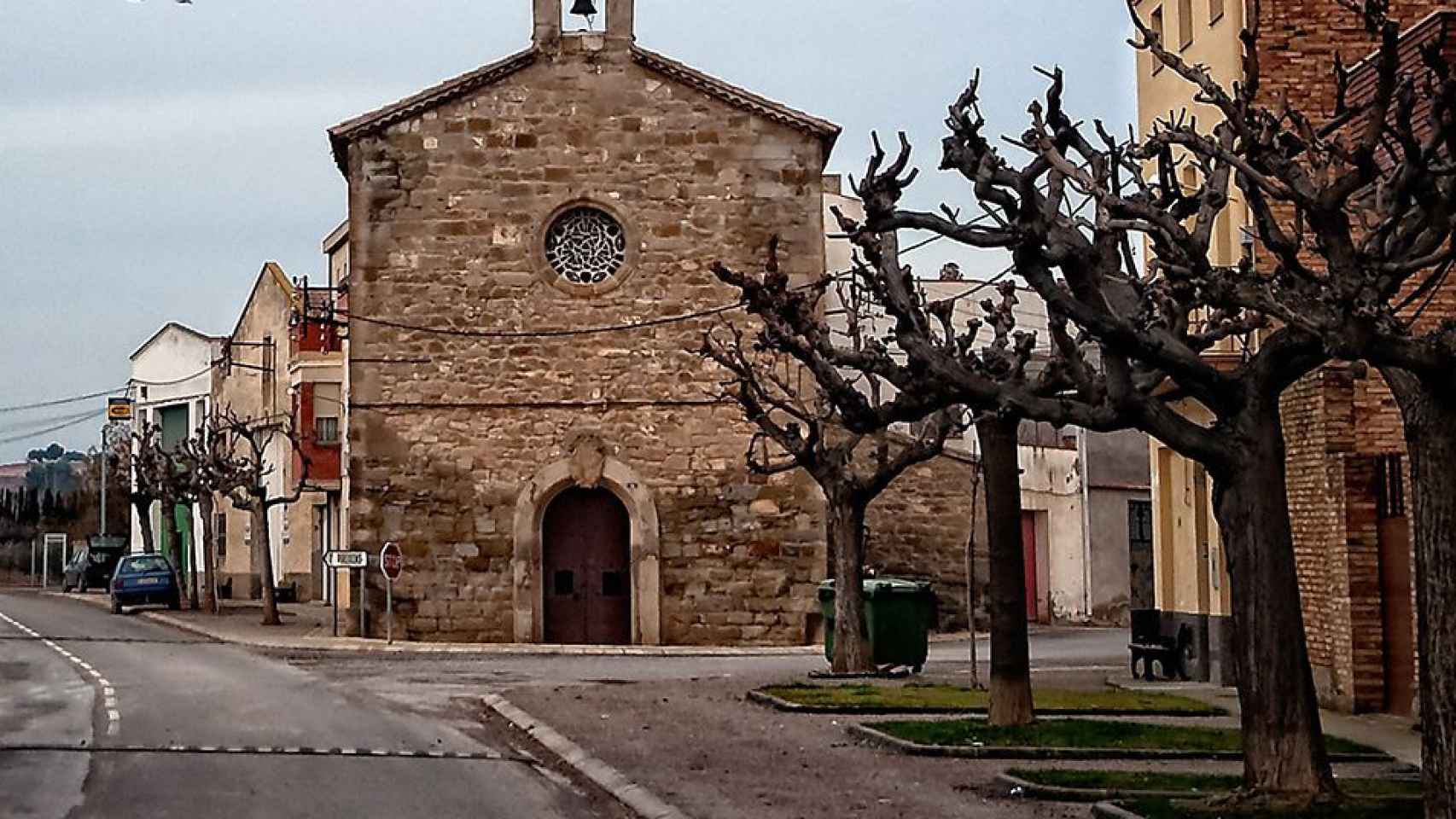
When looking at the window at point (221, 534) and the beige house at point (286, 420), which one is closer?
the beige house at point (286, 420)

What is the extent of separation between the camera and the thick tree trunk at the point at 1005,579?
18.0 meters

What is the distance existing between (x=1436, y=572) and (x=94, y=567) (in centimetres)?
6045

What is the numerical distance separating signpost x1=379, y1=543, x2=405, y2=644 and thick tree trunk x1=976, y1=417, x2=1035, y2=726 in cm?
1702

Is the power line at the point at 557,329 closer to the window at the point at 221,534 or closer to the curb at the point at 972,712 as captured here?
the curb at the point at 972,712

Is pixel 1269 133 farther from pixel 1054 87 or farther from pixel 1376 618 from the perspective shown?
pixel 1376 618

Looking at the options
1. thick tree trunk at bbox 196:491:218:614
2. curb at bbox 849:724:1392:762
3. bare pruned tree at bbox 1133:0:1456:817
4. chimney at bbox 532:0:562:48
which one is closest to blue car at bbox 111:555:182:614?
thick tree trunk at bbox 196:491:218:614

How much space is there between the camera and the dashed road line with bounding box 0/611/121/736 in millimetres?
19484

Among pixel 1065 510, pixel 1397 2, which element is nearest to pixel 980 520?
pixel 1065 510

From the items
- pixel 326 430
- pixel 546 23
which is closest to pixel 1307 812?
pixel 546 23

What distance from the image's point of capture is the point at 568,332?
36.1 metres

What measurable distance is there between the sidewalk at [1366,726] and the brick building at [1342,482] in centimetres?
27

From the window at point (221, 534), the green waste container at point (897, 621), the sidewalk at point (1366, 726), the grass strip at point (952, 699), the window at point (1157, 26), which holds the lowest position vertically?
the sidewalk at point (1366, 726)

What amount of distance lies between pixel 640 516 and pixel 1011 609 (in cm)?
1814

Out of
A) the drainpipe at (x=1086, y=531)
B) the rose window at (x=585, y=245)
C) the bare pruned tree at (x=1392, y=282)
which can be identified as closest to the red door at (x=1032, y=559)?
the drainpipe at (x=1086, y=531)
